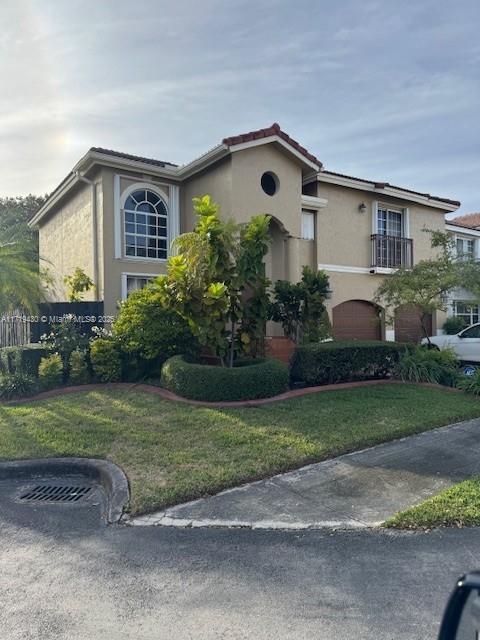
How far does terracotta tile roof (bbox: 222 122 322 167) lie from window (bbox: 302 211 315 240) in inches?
83.1

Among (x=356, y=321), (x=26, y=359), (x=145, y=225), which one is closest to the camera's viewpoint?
(x=26, y=359)

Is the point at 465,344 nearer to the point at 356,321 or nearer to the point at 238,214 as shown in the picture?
the point at 356,321

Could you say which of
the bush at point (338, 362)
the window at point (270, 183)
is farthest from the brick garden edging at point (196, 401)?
the window at point (270, 183)

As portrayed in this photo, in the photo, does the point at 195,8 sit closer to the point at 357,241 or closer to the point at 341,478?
the point at 341,478

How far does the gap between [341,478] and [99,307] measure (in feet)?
27.4

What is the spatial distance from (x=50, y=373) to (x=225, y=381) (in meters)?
3.90

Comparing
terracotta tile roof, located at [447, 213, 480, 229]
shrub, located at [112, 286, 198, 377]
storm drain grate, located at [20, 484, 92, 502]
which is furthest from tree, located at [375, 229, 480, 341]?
terracotta tile roof, located at [447, 213, 480, 229]

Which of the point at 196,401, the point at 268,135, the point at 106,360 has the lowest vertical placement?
the point at 196,401

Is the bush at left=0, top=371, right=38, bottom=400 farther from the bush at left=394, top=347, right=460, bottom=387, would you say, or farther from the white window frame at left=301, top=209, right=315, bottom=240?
the white window frame at left=301, top=209, right=315, bottom=240

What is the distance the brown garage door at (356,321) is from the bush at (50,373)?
9452 mm

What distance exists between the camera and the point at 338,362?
1002 centimetres

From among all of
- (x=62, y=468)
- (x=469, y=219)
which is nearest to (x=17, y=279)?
(x=62, y=468)

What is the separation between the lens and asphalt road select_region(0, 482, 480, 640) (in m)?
2.80

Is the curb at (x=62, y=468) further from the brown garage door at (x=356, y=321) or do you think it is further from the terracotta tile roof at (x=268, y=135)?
the brown garage door at (x=356, y=321)
